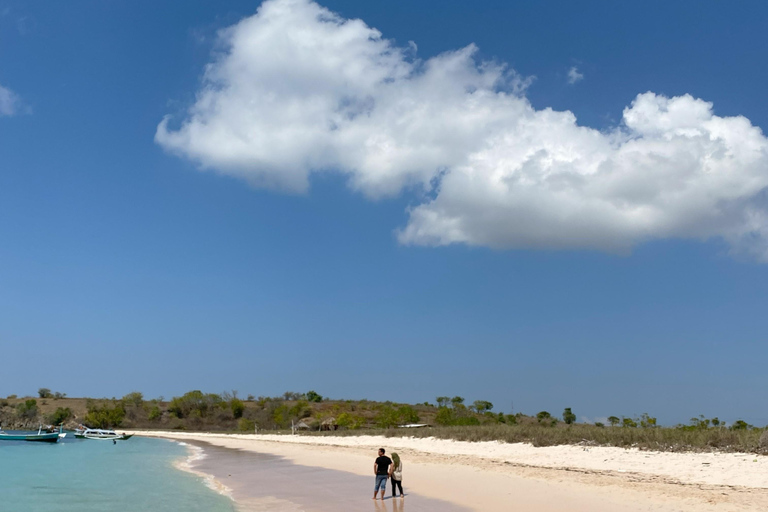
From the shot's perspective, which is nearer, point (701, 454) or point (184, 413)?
point (701, 454)

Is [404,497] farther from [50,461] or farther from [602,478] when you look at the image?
[50,461]

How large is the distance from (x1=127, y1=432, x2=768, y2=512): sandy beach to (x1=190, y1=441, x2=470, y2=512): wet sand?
25cm

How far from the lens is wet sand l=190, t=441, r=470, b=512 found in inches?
711

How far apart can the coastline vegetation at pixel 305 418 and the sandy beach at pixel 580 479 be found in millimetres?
4902

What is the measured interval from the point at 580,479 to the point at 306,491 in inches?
404

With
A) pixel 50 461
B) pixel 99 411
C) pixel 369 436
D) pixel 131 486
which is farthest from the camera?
pixel 99 411

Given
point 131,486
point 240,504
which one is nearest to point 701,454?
point 240,504

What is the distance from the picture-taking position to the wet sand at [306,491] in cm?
1805

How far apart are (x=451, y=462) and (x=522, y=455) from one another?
3.99 m

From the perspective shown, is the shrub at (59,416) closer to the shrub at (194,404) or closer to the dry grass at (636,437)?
the shrub at (194,404)

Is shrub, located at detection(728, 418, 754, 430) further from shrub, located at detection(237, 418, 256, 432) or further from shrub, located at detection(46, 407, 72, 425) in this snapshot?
shrub, located at detection(46, 407, 72, 425)

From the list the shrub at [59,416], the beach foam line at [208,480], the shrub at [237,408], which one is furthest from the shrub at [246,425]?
the beach foam line at [208,480]

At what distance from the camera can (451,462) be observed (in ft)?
103

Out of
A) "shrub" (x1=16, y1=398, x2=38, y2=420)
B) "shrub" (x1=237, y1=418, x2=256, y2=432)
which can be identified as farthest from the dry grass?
"shrub" (x1=16, y1=398, x2=38, y2=420)
